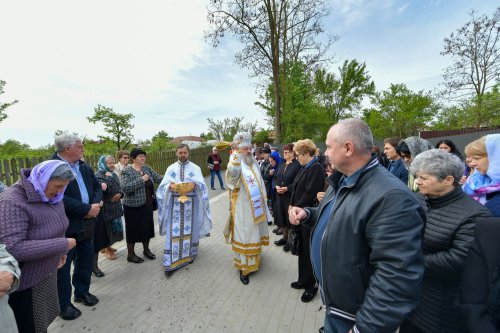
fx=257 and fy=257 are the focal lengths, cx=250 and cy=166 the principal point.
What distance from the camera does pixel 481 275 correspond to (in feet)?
4.56

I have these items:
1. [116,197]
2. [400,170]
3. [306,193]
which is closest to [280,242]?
[306,193]

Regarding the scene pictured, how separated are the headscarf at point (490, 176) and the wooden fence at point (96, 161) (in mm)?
8256

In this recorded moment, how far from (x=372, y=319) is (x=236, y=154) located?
2759 mm

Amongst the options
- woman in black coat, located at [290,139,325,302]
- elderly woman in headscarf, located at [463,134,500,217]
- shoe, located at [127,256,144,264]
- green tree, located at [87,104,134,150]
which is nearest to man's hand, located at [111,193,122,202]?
shoe, located at [127,256,144,264]

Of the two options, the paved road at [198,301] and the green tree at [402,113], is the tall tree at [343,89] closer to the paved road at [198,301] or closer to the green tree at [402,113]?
the green tree at [402,113]

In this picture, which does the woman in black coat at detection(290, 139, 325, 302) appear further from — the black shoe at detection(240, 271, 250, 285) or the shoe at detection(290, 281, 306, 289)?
the black shoe at detection(240, 271, 250, 285)

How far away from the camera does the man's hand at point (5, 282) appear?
147 cm

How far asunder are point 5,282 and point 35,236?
20.8 inches

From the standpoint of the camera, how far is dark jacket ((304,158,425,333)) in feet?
3.92

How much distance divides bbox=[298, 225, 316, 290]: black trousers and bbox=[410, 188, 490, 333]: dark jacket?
63.4 inches

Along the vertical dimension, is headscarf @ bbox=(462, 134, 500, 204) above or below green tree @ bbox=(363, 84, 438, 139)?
below

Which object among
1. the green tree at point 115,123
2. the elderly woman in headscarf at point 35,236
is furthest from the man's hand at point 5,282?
the green tree at point 115,123

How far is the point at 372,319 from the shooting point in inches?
48.2

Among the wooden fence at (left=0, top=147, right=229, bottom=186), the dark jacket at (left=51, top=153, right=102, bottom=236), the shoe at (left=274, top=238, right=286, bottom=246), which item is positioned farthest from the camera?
the wooden fence at (left=0, top=147, right=229, bottom=186)
